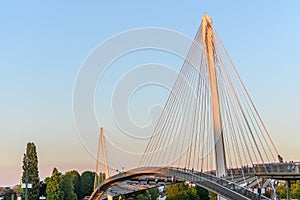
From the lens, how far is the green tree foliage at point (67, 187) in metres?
108

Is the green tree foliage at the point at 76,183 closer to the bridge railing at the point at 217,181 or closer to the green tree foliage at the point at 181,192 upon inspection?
the green tree foliage at the point at 181,192

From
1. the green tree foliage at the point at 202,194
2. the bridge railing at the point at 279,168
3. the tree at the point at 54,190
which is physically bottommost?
the green tree foliage at the point at 202,194

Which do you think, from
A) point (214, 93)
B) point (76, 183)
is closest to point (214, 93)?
point (214, 93)

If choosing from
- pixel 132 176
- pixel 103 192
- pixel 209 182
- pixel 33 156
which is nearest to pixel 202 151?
pixel 209 182

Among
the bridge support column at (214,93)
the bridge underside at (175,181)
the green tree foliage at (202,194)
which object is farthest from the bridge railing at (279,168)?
the green tree foliage at (202,194)

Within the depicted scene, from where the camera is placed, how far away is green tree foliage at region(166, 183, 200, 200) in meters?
87.1

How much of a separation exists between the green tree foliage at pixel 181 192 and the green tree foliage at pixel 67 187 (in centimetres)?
2853

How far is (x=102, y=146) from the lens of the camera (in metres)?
96.1

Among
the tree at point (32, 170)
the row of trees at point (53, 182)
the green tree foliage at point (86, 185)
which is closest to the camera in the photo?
the tree at point (32, 170)

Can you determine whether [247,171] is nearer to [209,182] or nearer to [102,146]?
[209,182]

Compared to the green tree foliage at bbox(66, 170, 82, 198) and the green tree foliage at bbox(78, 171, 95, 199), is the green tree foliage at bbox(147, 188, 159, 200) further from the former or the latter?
the green tree foliage at bbox(78, 171, 95, 199)

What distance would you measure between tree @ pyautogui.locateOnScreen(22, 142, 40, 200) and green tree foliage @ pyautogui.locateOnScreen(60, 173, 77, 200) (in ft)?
72.5

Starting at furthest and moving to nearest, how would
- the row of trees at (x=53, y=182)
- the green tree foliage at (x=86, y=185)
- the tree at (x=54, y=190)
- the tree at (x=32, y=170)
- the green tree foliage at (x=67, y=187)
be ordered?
the green tree foliage at (x=86, y=185), the green tree foliage at (x=67, y=187), the tree at (x=54, y=190), the row of trees at (x=53, y=182), the tree at (x=32, y=170)

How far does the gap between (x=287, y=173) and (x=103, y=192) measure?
1772 inches
